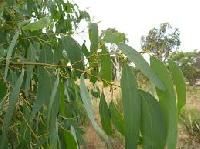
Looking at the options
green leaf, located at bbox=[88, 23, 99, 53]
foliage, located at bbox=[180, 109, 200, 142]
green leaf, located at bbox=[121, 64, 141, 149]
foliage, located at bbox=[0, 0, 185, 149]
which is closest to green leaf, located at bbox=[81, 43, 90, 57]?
foliage, located at bbox=[0, 0, 185, 149]

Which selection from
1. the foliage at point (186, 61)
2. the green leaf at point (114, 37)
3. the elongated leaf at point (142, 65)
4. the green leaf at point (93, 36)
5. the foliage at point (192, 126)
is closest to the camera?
the elongated leaf at point (142, 65)

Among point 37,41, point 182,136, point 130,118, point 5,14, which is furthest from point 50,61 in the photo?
point 182,136

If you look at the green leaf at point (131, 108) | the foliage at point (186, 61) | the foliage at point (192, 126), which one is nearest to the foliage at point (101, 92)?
the green leaf at point (131, 108)

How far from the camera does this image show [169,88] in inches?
35.1

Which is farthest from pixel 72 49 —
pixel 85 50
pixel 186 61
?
pixel 186 61

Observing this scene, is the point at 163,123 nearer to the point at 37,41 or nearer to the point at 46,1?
the point at 37,41

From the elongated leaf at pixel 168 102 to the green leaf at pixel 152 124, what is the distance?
10 millimetres

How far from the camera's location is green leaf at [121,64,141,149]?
87cm

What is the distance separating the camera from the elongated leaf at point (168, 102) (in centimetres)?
88

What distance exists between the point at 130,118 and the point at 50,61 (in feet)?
1.62

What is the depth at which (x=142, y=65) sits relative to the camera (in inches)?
33.5

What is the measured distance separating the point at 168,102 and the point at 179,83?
0.23 feet

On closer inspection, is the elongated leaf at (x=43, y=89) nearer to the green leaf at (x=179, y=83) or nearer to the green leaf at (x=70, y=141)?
the green leaf at (x=70, y=141)

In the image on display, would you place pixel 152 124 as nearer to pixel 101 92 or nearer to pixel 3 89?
pixel 101 92
